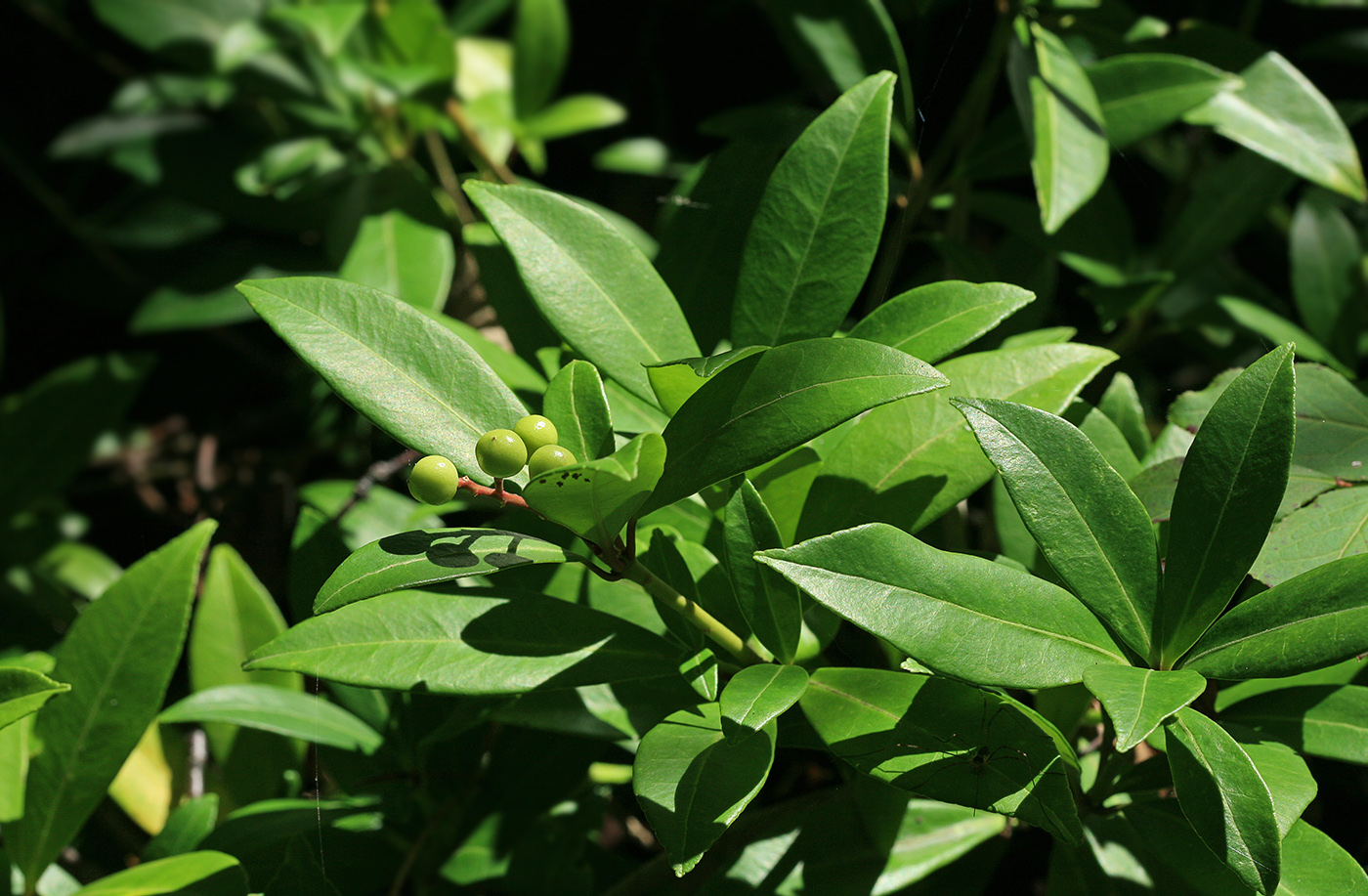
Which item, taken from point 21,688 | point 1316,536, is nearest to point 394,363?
point 21,688

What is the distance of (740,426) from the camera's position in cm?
62

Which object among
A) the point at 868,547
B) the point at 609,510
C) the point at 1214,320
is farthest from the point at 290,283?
the point at 1214,320

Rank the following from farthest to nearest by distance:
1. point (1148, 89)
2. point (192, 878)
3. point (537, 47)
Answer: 1. point (537, 47)
2. point (1148, 89)
3. point (192, 878)

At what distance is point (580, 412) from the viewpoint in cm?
64

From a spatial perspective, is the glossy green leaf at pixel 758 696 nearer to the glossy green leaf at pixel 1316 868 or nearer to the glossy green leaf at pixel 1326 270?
the glossy green leaf at pixel 1316 868

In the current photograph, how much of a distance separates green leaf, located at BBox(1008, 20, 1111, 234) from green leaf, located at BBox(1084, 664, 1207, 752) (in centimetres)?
48

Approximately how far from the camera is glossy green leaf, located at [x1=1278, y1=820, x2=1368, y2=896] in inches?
25.3

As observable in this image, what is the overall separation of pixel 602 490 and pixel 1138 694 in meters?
0.32

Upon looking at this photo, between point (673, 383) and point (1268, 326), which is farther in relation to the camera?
point (1268, 326)

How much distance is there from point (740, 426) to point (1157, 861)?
1.76 ft

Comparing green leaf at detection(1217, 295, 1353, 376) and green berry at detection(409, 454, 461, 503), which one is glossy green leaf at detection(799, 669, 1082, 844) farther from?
green leaf at detection(1217, 295, 1353, 376)

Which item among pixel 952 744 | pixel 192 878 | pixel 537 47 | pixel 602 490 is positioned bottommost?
pixel 192 878

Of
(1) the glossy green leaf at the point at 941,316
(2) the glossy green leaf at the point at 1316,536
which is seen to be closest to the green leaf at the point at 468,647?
(1) the glossy green leaf at the point at 941,316

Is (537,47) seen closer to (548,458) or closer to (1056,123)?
(1056,123)
